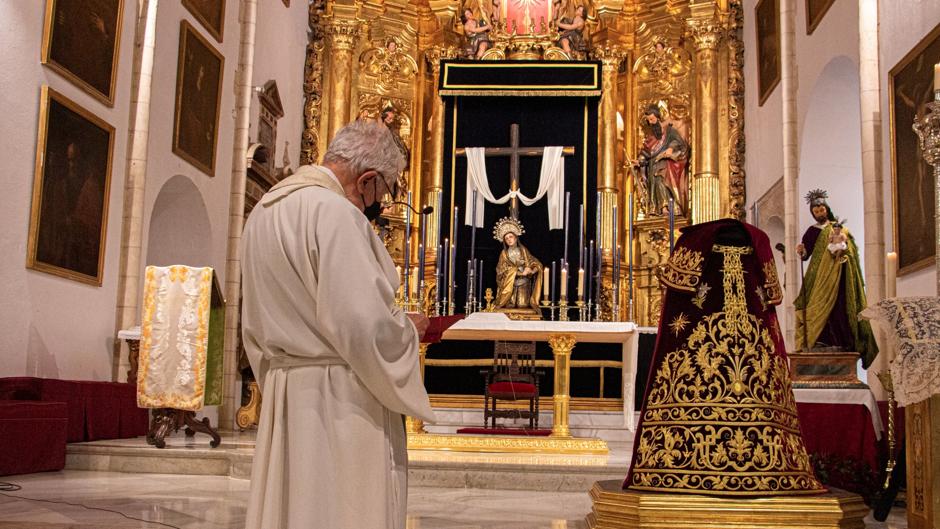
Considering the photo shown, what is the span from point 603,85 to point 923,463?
1042 cm

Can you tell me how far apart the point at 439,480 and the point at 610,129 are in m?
8.69

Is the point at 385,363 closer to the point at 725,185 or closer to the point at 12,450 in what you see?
the point at 12,450

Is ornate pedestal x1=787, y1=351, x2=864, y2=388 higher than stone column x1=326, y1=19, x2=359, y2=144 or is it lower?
lower

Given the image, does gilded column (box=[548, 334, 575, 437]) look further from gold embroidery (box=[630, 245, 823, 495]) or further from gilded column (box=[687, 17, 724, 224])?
gilded column (box=[687, 17, 724, 224])

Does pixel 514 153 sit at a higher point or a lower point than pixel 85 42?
higher

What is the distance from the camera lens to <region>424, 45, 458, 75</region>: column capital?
14594 mm

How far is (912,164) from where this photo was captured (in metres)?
7.33

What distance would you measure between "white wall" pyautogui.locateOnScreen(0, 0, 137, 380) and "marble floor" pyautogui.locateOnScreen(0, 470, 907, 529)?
4.74 feet

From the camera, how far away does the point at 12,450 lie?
242 inches

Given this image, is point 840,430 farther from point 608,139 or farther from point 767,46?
point 608,139

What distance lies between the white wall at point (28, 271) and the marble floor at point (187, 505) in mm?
1446

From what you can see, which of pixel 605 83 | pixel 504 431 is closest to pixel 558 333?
pixel 504 431

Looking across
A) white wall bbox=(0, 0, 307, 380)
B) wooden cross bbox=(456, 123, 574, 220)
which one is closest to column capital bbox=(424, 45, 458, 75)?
wooden cross bbox=(456, 123, 574, 220)

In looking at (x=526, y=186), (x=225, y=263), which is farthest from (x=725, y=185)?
(x=225, y=263)
